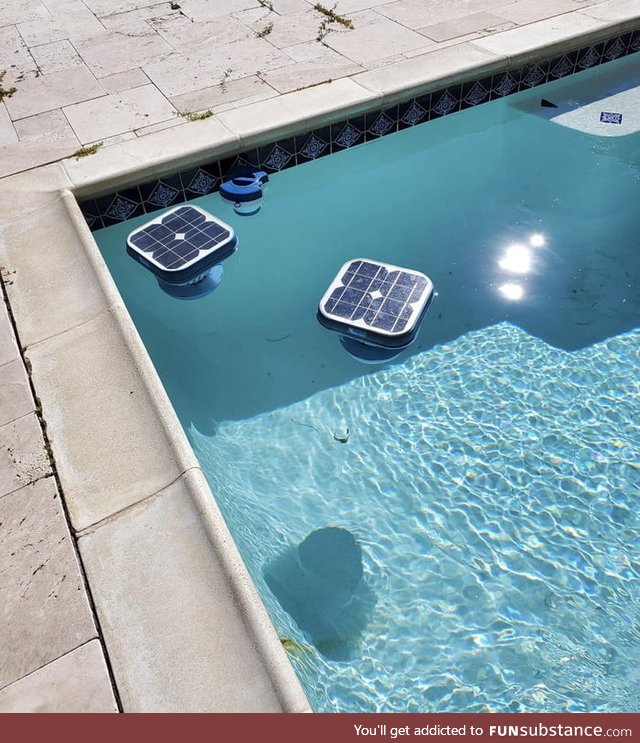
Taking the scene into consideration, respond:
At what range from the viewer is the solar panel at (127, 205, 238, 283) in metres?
5.60

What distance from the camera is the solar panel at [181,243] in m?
5.60

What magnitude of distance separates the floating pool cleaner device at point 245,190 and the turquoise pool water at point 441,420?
95 millimetres

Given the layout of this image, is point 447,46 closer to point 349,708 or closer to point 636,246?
point 636,246

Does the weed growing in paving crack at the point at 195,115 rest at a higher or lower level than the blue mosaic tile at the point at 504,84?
higher

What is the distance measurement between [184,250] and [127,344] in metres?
1.54

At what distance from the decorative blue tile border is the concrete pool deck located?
5.9 inches

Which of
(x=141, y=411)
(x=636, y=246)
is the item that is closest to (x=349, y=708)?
(x=141, y=411)

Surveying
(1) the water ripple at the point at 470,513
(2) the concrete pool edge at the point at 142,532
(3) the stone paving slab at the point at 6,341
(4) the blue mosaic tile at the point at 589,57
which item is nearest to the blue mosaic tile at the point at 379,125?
(4) the blue mosaic tile at the point at 589,57

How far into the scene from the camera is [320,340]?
536cm

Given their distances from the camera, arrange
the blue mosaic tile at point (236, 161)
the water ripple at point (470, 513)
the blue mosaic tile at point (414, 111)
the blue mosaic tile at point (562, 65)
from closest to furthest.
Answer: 1. the water ripple at point (470, 513)
2. the blue mosaic tile at point (236, 161)
3. the blue mosaic tile at point (414, 111)
4. the blue mosaic tile at point (562, 65)

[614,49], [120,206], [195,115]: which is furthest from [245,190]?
[614,49]

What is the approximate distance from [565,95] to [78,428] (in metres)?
6.55

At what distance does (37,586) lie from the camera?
3.36 m

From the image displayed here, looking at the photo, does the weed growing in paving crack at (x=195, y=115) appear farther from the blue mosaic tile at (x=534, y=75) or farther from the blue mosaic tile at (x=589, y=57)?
the blue mosaic tile at (x=589, y=57)
